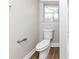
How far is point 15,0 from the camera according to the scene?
2.74 m

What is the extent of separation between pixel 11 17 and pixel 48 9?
317 centimetres

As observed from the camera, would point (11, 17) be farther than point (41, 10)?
No

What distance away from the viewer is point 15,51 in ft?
9.02

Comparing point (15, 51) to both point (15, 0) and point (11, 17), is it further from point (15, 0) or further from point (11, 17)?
point (15, 0)
